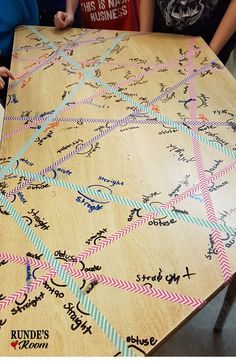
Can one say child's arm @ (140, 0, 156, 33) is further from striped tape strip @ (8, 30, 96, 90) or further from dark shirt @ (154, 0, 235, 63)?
striped tape strip @ (8, 30, 96, 90)

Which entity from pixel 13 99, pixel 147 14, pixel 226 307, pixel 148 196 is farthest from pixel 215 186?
pixel 147 14

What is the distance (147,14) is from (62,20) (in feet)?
1.23

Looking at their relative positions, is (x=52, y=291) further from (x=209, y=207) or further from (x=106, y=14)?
(x=106, y=14)

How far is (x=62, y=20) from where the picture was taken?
1.44 m

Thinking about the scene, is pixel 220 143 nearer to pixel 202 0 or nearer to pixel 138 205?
pixel 138 205

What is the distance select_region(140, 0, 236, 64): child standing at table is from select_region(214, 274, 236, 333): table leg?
921 millimetres

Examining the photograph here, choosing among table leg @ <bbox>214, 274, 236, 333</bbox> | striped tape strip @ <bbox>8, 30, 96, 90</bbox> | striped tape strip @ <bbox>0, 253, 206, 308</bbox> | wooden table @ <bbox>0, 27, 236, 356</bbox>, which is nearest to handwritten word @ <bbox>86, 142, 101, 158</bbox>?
wooden table @ <bbox>0, 27, 236, 356</bbox>

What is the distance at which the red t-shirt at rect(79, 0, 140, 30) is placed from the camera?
1.51m

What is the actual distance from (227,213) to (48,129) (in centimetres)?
55

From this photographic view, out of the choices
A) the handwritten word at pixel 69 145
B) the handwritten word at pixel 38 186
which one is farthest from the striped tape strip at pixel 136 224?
the handwritten word at pixel 69 145

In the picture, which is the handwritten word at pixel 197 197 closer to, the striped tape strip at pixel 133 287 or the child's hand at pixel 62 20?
the striped tape strip at pixel 133 287

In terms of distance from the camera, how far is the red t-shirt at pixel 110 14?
1512 millimetres

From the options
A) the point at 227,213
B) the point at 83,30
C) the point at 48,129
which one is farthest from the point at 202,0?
the point at 227,213

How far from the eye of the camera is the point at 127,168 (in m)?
0.81
